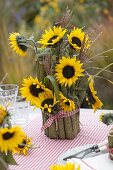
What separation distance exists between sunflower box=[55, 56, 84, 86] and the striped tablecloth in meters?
0.20

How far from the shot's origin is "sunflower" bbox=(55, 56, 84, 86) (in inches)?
56.4

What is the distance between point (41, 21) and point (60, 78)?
10.1 ft

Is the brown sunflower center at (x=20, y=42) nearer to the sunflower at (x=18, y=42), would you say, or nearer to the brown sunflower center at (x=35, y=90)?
the sunflower at (x=18, y=42)

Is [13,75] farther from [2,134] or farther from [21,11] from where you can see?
[21,11]

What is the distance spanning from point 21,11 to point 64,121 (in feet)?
11.4

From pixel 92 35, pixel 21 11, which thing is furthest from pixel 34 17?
pixel 92 35

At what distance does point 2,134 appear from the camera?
0.87 m

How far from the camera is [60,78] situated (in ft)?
4.77

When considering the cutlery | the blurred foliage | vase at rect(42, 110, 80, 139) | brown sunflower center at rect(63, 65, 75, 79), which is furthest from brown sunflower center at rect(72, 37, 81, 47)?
the blurred foliage

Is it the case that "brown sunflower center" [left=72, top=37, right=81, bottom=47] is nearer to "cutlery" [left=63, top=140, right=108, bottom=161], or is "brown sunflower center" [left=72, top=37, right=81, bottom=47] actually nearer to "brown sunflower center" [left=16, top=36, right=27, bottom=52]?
"brown sunflower center" [left=16, top=36, right=27, bottom=52]

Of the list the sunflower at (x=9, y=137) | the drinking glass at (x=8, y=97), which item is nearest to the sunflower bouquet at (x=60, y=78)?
the drinking glass at (x=8, y=97)

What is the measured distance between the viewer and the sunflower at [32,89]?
1.47 m

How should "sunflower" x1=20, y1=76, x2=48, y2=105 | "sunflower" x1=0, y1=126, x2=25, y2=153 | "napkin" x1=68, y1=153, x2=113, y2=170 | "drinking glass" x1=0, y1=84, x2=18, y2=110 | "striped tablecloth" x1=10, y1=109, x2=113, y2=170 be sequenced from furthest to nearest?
"drinking glass" x1=0, y1=84, x2=18, y2=110, "sunflower" x1=20, y1=76, x2=48, y2=105, "striped tablecloth" x1=10, y1=109, x2=113, y2=170, "napkin" x1=68, y1=153, x2=113, y2=170, "sunflower" x1=0, y1=126, x2=25, y2=153

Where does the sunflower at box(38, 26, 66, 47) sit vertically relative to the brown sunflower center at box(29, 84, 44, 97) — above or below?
above
